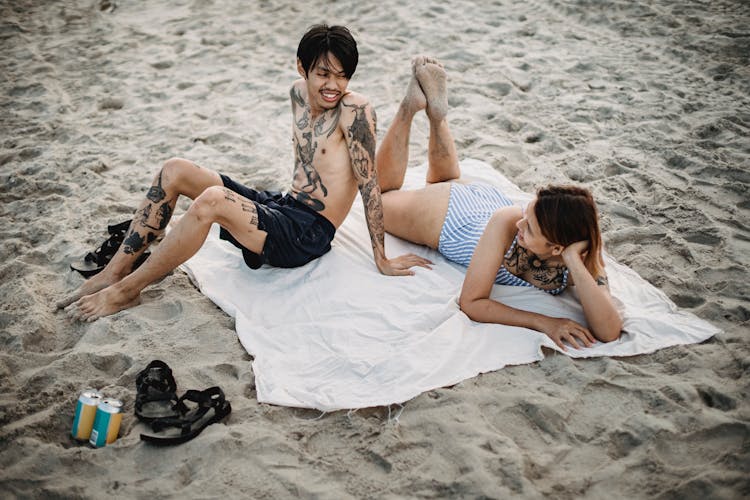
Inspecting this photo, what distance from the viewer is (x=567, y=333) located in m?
2.85

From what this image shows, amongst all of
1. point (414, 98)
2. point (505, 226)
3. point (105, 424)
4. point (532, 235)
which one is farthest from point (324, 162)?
point (105, 424)

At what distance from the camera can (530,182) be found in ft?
14.1

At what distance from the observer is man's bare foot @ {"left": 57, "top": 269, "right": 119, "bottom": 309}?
10.4ft

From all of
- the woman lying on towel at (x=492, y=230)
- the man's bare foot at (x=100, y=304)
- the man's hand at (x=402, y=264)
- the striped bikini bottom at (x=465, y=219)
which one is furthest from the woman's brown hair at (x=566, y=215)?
the man's bare foot at (x=100, y=304)

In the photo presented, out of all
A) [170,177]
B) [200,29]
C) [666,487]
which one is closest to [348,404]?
[666,487]

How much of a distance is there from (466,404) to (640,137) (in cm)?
318

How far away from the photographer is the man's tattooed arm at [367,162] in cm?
325

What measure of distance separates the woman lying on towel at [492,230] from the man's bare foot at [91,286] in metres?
1.72

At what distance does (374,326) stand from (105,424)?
4.46 ft

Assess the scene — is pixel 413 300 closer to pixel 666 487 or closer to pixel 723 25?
pixel 666 487

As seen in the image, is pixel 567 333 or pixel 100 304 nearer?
pixel 567 333

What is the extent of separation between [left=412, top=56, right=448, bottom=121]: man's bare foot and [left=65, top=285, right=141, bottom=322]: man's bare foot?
2159mm

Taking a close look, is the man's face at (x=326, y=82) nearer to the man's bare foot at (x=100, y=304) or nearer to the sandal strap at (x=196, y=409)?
the man's bare foot at (x=100, y=304)

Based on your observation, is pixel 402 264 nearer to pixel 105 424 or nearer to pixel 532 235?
pixel 532 235
